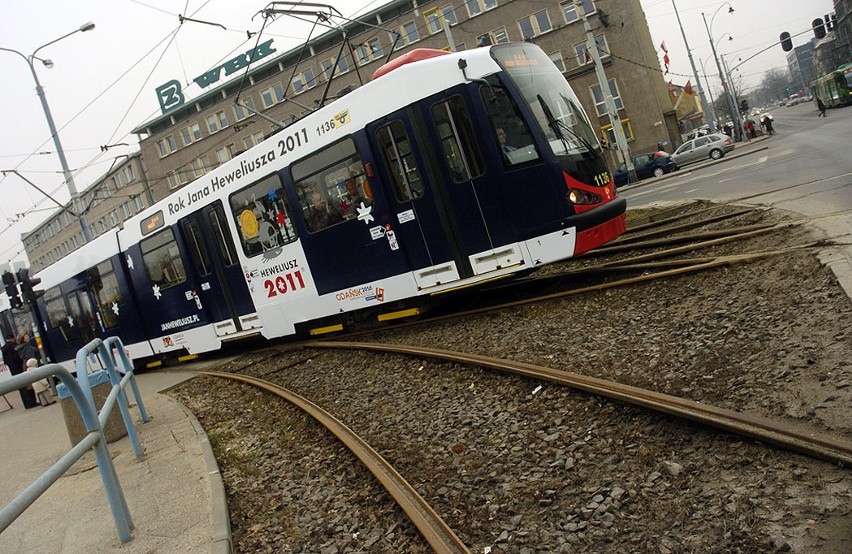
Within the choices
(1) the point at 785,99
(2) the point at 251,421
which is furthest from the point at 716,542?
(1) the point at 785,99

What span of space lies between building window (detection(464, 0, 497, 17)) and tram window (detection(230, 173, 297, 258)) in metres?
35.8

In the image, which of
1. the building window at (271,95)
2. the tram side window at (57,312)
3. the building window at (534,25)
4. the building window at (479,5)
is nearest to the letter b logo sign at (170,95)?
the building window at (271,95)

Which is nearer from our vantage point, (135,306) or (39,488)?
(39,488)

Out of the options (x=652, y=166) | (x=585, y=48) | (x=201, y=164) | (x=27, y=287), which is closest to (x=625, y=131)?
(x=585, y=48)

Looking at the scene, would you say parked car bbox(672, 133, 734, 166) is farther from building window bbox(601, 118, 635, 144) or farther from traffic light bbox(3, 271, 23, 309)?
traffic light bbox(3, 271, 23, 309)

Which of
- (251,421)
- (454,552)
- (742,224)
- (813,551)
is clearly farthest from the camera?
(742,224)

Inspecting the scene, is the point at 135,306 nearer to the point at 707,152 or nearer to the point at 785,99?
the point at 707,152

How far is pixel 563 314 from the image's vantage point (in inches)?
293

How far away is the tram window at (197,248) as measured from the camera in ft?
40.4

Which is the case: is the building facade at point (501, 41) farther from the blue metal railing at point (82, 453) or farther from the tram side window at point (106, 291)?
the blue metal railing at point (82, 453)

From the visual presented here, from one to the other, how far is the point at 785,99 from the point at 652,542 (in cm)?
14109

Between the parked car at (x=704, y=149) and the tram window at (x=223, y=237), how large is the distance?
27.1 meters

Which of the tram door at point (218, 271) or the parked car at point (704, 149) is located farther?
the parked car at point (704, 149)

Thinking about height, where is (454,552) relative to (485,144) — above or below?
below
